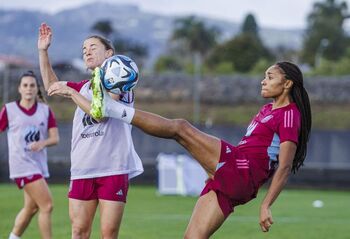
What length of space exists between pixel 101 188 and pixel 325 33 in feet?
209

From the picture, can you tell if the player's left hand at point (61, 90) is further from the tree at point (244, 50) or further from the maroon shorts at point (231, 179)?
the tree at point (244, 50)

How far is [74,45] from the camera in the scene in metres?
72.4

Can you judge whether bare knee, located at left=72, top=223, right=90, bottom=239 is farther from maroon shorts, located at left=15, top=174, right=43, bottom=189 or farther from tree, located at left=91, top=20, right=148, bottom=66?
tree, located at left=91, top=20, right=148, bottom=66

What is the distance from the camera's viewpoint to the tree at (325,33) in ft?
218

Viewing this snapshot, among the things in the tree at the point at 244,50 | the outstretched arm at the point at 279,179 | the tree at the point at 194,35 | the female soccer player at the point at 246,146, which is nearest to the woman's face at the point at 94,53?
the female soccer player at the point at 246,146

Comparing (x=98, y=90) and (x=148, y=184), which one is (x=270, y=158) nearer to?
(x=98, y=90)

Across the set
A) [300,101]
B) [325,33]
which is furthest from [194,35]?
[300,101]

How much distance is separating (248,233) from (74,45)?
197 ft

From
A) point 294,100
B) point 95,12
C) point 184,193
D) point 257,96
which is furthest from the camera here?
point 95,12

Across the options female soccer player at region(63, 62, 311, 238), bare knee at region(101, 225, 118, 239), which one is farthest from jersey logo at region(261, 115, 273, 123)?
bare knee at region(101, 225, 118, 239)

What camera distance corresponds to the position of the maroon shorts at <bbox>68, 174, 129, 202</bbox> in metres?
8.46

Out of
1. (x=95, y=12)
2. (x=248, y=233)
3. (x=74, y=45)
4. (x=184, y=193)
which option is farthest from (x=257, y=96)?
(x=95, y=12)

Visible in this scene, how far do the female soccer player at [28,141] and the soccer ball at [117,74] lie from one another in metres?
3.56

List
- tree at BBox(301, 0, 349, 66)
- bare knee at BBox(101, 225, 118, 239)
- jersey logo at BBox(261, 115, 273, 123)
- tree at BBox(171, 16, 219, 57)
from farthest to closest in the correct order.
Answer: tree at BBox(171, 16, 219, 57) → tree at BBox(301, 0, 349, 66) → bare knee at BBox(101, 225, 118, 239) → jersey logo at BBox(261, 115, 273, 123)
